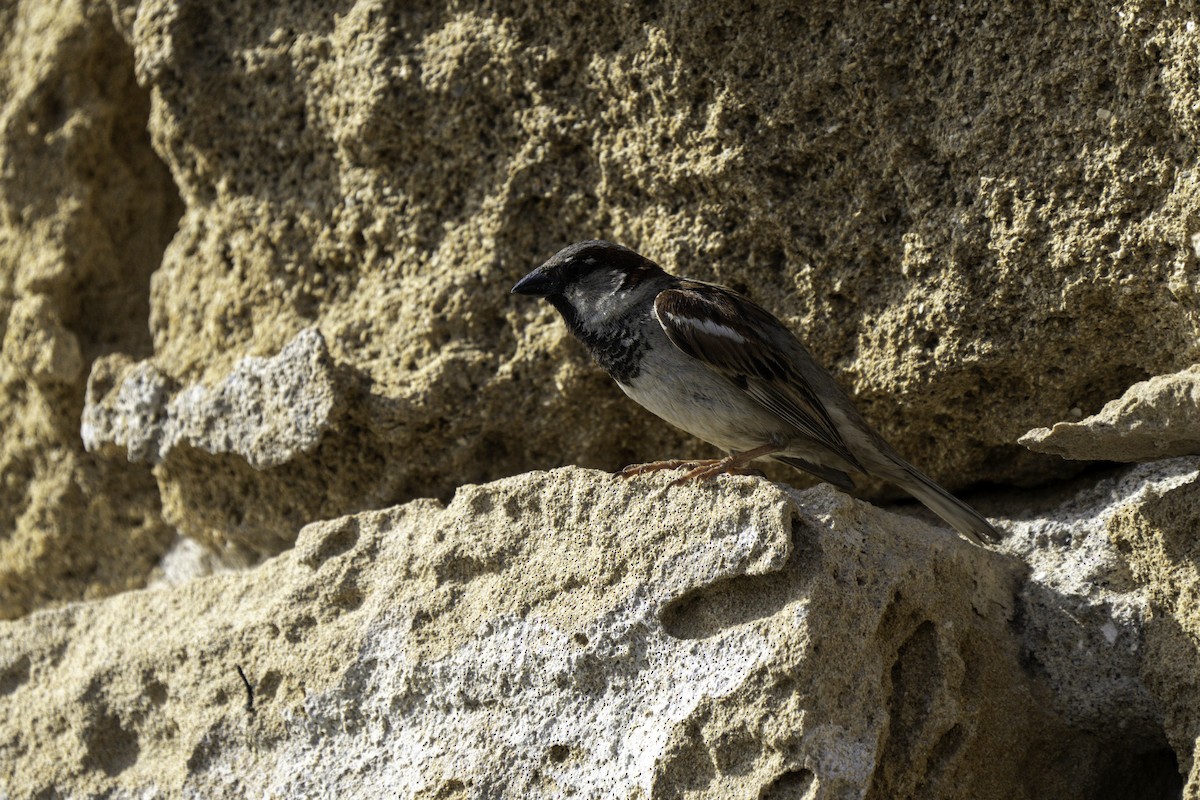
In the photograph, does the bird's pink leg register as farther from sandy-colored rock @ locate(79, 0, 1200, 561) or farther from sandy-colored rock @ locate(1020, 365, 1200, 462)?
sandy-colored rock @ locate(1020, 365, 1200, 462)

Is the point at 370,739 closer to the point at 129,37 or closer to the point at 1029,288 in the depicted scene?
the point at 1029,288

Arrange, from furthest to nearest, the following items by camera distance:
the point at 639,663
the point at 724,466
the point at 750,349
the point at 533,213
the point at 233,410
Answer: the point at 233,410, the point at 533,213, the point at 750,349, the point at 724,466, the point at 639,663

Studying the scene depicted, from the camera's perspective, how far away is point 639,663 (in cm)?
223

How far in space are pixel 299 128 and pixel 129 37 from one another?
2.56 feet

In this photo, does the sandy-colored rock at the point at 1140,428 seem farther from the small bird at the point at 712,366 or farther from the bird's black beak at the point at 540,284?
the bird's black beak at the point at 540,284

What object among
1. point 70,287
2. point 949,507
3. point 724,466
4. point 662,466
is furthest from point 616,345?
point 70,287

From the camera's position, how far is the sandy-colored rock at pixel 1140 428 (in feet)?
7.20

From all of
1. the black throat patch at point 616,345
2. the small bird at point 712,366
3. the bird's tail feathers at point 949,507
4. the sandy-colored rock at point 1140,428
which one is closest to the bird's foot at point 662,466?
the small bird at point 712,366

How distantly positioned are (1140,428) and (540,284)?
1.35 metres

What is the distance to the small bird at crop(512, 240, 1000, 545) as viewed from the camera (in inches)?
107

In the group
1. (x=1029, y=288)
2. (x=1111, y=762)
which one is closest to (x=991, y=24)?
(x=1029, y=288)

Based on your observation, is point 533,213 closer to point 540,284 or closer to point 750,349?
point 540,284

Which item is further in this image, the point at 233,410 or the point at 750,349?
the point at 233,410

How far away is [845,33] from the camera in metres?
2.58
